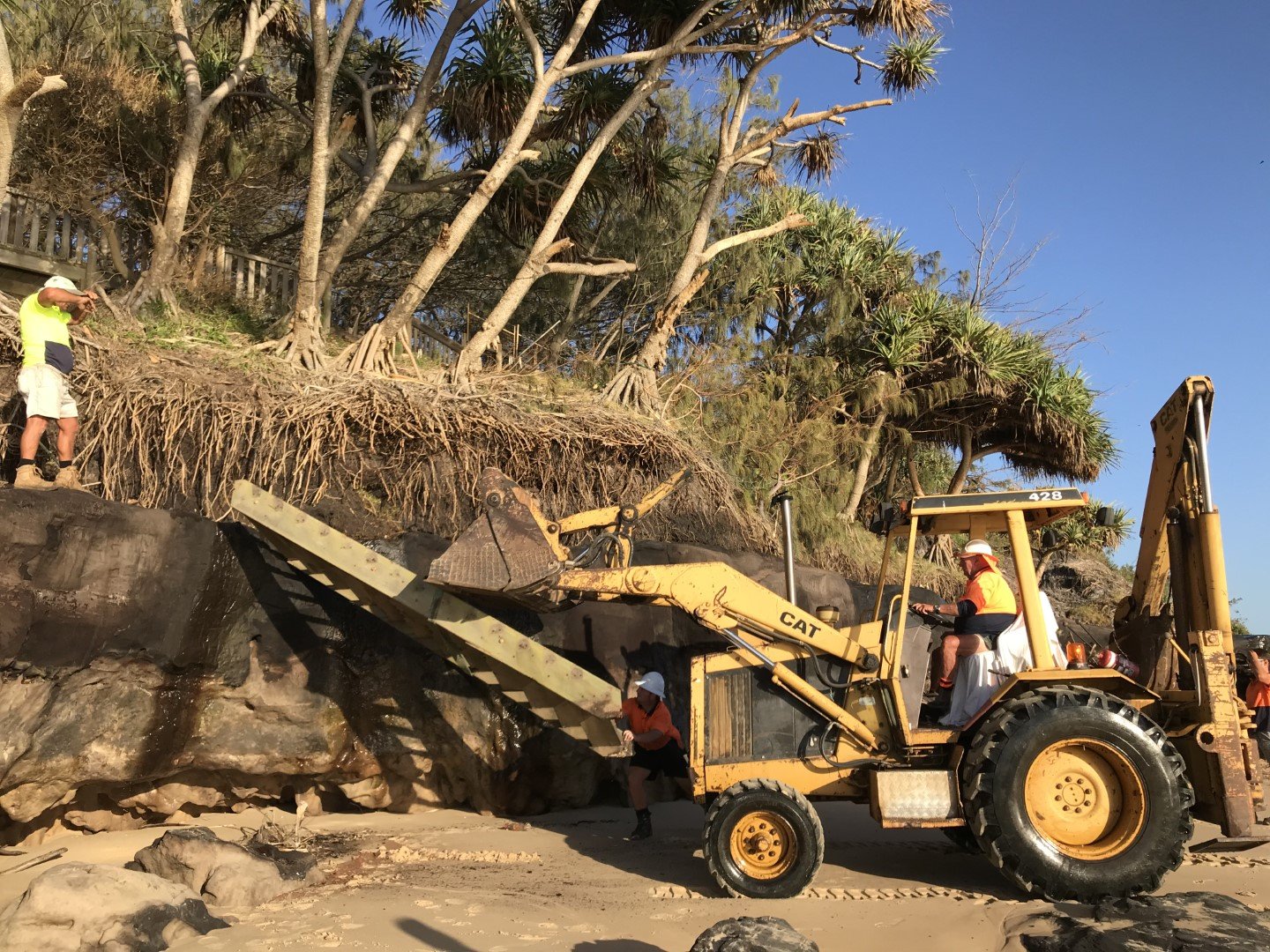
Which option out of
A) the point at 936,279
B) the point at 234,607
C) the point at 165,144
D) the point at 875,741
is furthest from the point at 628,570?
the point at 936,279

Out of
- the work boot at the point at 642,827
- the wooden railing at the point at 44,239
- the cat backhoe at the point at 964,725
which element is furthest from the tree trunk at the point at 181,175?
the work boot at the point at 642,827

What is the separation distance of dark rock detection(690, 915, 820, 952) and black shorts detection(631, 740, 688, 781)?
3647 mm

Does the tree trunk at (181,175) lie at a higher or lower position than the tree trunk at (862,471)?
higher

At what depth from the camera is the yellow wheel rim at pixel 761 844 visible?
6.20 m

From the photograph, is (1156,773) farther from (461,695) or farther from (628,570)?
(461,695)

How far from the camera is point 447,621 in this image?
7203 mm

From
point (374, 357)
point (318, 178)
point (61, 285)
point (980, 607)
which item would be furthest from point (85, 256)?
point (980, 607)

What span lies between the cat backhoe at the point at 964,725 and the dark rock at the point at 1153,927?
52cm

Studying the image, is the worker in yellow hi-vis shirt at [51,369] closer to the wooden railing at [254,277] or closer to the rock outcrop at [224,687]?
the rock outcrop at [224,687]

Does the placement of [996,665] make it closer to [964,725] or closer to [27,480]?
[964,725]

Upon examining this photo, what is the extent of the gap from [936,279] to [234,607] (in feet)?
55.9

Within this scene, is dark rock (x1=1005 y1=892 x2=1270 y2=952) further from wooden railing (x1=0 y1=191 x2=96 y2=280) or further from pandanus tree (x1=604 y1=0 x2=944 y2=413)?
wooden railing (x1=0 y1=191 x2=96 y2=280)

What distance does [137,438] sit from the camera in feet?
28.9

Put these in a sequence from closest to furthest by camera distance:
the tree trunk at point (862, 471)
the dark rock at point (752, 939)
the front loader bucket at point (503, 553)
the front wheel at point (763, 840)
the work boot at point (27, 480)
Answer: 1. the dark rock at point (752, 939)
2. the front wheel at point (763, 840)
3. the front loader bucket at point (503, 553)
4. the work boot at point (27, 480)
5. the tree trunk at point (862, 471)
